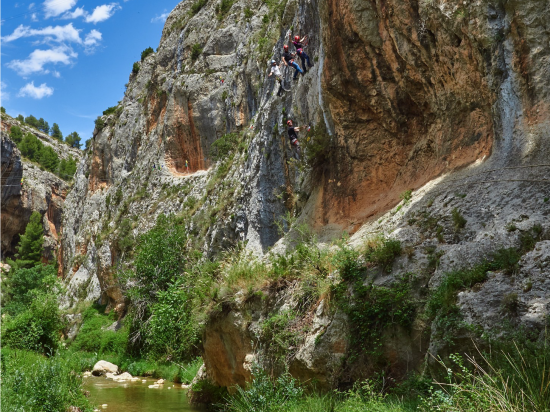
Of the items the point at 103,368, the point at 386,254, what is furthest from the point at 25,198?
the point at 386,254

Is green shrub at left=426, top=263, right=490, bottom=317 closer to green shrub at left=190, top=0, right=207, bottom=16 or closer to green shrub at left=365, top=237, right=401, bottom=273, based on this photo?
green shrub at left=365, top=237, right=401, bottom=273

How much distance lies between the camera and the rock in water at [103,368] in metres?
22.3

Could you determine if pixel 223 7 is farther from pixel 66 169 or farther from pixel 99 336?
pixel 66 169

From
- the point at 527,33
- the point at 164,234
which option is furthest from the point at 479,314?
the point at 164,234

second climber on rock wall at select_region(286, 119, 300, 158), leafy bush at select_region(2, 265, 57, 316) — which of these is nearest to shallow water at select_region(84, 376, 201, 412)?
second climber on rock wall at select_region(286, 119, 300, 158)

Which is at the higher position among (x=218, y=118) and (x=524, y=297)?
(x=218, y=118)

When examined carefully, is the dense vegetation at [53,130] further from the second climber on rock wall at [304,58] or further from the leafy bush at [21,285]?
the second climber on rock wall at [304,58]

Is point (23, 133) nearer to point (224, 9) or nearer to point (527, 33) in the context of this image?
point (224, 9)

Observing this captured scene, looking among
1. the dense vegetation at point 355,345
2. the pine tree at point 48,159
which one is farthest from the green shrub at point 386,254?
the pine tree at point 48,159

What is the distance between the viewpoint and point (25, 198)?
6025cm

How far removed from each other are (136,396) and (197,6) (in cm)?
3391

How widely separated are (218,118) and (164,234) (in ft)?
35.6

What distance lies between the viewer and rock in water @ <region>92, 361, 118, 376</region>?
22.3 meters

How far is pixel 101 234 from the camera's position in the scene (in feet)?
134
